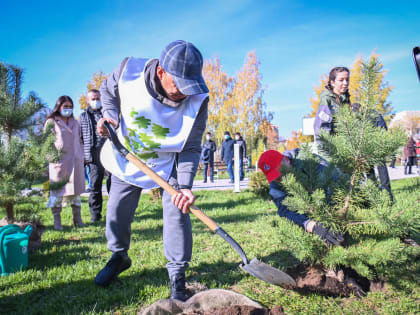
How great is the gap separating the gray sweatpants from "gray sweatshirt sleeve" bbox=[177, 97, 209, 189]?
0.46ft

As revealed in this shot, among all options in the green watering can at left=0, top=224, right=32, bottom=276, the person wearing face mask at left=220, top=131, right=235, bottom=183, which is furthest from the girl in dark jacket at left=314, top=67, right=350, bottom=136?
the person wearing face mask at left=220, top=131, right=235, bottom=183

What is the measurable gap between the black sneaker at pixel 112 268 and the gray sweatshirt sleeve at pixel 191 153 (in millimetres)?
830

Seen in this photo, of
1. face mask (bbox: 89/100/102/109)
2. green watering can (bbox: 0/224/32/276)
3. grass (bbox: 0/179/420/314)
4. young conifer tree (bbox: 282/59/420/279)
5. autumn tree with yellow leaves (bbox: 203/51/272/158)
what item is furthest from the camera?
autumn tree with yellow leaves (bbox: 203/51/272/158)

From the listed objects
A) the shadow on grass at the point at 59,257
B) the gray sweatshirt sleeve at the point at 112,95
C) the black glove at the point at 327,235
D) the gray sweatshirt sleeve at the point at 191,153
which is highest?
the gray sweatshirt sleeve at the point at 112,95

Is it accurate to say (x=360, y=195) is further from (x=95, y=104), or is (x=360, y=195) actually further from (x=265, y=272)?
(x=95, y=104)

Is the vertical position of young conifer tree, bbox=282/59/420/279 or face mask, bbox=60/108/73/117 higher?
face mask, bbox=60/108/73/117

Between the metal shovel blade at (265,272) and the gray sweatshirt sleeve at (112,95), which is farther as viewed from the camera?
the gray sweatshirt sleeve at (112,95)

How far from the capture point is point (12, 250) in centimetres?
275

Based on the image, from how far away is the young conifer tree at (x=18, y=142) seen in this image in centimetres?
318

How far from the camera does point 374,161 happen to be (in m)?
2.07

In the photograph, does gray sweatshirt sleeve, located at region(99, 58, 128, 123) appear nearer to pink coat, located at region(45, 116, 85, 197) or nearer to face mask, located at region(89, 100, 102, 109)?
pink coat, located at region(45, 116, 85, 197)

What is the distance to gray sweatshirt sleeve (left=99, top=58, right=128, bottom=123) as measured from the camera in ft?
7.36

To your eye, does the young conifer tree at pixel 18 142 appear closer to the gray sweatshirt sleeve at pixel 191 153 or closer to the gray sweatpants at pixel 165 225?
the gray sweatpants at pixel 165 225

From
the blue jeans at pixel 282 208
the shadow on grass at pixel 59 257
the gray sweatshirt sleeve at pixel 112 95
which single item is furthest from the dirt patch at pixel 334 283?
the shadow on grass at pixel 59 257
